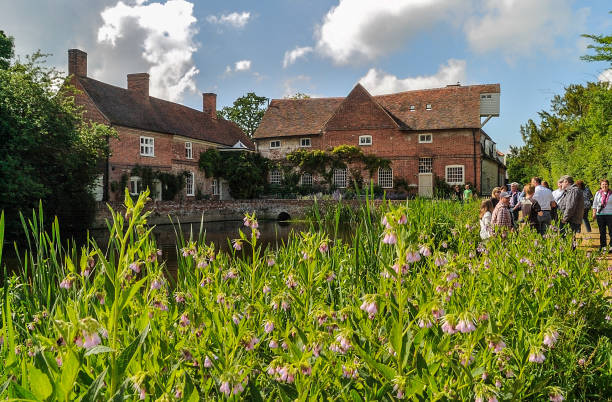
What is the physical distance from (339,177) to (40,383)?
3450 centimetres

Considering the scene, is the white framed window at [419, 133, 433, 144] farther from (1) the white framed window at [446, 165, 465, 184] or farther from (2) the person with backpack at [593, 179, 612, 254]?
(2) the person with backpack at [593, 179, 612, 254]

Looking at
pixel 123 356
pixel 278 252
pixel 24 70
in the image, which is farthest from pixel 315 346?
pixel 24 70

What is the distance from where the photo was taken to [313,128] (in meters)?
37.1

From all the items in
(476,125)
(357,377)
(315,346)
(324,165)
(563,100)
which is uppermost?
(563,100)

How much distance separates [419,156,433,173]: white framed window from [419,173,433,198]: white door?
1.30 ft

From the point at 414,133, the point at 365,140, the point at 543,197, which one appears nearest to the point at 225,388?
the point at 543,197

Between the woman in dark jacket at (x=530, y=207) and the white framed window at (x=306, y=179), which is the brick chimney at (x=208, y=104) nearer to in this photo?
the white framed window at (x=306, y=179)

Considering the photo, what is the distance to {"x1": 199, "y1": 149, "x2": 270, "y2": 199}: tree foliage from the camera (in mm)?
36562

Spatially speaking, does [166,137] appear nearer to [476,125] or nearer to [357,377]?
[476,125]

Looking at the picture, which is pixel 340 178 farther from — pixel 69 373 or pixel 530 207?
pixel 69 373

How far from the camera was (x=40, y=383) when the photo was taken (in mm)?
1202

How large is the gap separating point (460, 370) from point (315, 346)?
0.52 m

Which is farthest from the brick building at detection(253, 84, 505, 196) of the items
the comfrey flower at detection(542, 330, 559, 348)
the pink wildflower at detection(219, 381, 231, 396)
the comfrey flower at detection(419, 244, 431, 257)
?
the pink wildflower at detection(219, 381, 231, 396)

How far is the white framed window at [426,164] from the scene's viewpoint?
33.9m
